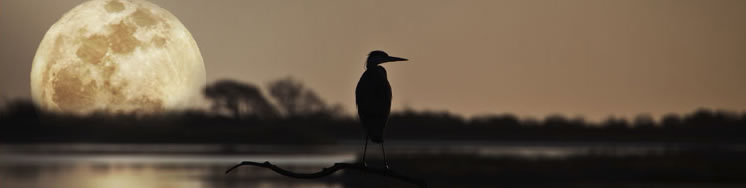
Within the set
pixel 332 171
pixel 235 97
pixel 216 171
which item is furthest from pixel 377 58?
pixel 235 97

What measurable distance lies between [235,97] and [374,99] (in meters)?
72.6

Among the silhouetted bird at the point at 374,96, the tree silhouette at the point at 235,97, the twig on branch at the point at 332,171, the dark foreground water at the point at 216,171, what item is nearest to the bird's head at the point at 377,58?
the silhouetted bird at the point at 374,96

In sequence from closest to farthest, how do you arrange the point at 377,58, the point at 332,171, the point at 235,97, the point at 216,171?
the point at 332,171
the point at 377,58
the point at 216,171
the point at 235,97

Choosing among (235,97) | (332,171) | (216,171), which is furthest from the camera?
(235,97)

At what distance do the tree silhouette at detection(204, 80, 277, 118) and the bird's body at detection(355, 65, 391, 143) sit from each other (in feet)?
227

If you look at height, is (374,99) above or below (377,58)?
below

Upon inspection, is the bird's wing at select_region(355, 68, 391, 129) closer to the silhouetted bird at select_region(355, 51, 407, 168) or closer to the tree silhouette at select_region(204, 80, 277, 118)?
the silhouetted bird at select_region(355, 51, 407, 168)

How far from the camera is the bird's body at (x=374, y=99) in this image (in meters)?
6.84

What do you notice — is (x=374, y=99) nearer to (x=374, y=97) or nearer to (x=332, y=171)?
(x=374, y=97)

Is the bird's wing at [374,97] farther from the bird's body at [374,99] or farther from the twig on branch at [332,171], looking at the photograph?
the twig on branch at [332,171]

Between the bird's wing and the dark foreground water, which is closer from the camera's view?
the bird's wing

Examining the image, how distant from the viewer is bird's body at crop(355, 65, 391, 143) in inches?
269

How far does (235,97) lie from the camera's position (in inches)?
3103

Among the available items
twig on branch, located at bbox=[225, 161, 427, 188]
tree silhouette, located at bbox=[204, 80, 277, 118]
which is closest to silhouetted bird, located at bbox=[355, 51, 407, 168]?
twig on branch, located at bbox=[225, 161, 427, 188]
